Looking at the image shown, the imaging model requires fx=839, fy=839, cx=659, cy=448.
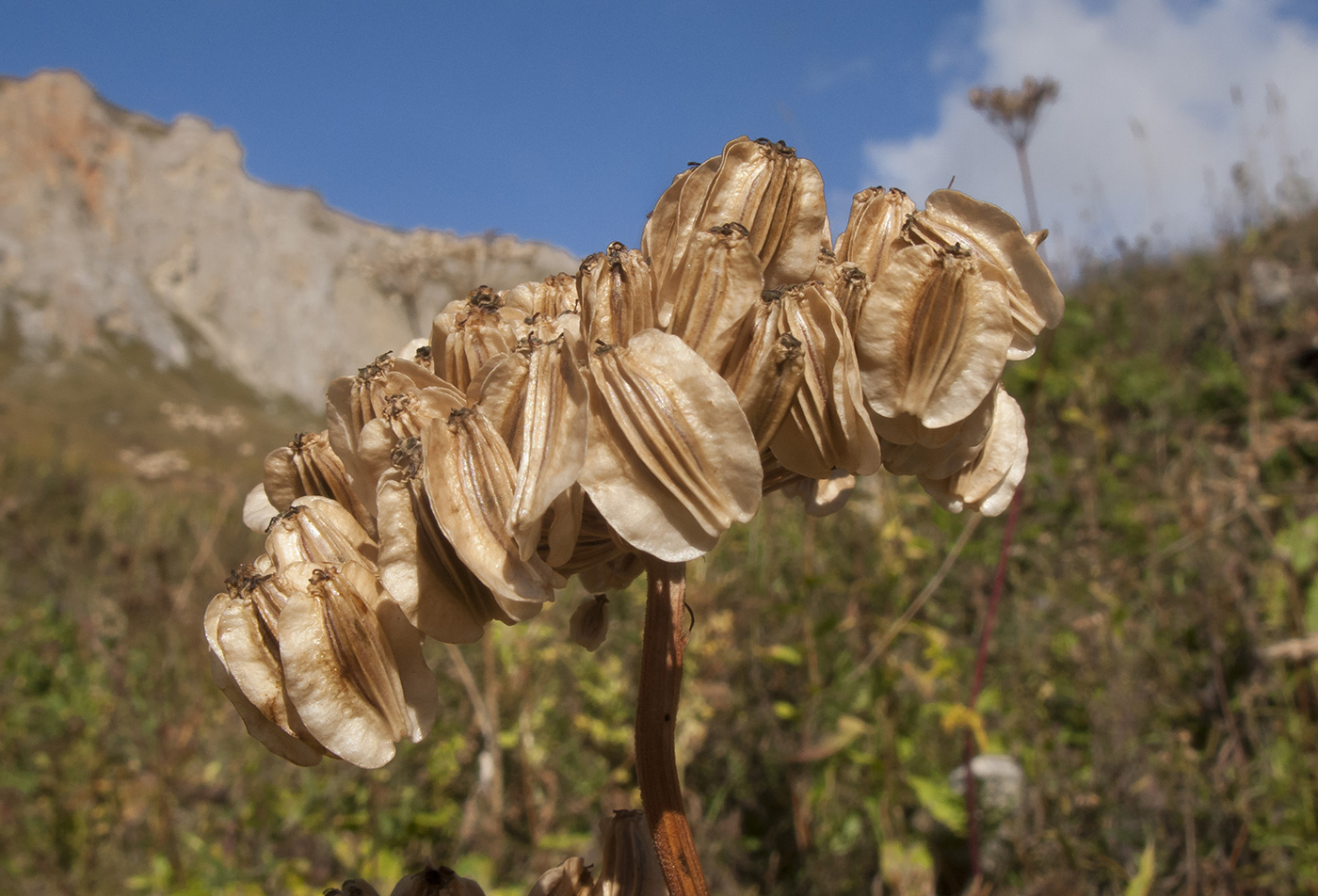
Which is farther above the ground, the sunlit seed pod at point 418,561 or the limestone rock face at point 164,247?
the limestone rock face at point 164,247

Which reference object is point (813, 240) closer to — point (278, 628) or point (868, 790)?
point (278, 628)

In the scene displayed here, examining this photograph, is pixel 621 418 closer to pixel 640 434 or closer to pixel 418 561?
pixel 640 434

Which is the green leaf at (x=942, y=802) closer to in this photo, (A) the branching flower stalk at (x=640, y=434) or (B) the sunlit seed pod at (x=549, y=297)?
(A) the branching flower stalk at (x=640, y=434)

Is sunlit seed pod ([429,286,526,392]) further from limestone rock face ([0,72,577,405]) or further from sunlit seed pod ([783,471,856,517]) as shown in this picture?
limestone rock face ([0,72,577,405])

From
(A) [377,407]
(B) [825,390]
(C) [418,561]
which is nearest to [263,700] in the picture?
(C) [418,561]

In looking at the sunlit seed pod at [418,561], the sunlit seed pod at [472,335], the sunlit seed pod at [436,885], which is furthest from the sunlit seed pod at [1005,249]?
the sunlit seed pod at [436,885]

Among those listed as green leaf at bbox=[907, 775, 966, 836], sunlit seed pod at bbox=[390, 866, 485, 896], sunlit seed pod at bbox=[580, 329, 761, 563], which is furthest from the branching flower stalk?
green leaf at bbox=[907, 775, 966, 836]
